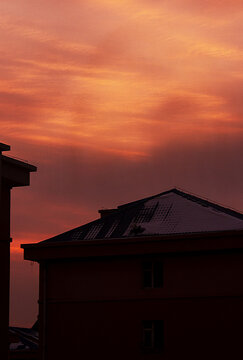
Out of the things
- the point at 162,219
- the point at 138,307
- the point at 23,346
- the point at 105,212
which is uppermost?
the point at 105,212

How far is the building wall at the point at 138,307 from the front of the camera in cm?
3969

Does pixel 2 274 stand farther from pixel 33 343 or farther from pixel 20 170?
pixel 33 343

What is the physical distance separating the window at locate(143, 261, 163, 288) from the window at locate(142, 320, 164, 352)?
181cm

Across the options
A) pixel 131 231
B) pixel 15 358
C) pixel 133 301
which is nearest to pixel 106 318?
pixel 133 301

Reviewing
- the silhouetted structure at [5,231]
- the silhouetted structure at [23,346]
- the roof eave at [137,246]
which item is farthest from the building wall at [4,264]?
the silhouetted structure at [23,346]

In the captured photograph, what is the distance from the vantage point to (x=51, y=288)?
1726 inches

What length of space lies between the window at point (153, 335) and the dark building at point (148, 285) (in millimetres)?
48

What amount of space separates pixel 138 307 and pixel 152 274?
176cm

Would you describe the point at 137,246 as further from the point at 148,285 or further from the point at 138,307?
the point at 138,307

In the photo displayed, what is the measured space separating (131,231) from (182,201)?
3.49 meters

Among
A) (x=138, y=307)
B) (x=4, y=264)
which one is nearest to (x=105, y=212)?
(x=138, y=307)

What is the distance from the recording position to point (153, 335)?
40.8 metres

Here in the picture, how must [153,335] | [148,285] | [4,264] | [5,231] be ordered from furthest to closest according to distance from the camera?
[148,285] → [153,335] → [5,231] → [4,264]

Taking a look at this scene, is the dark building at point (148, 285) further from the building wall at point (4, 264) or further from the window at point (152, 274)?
the building wall at point (4, 264)
